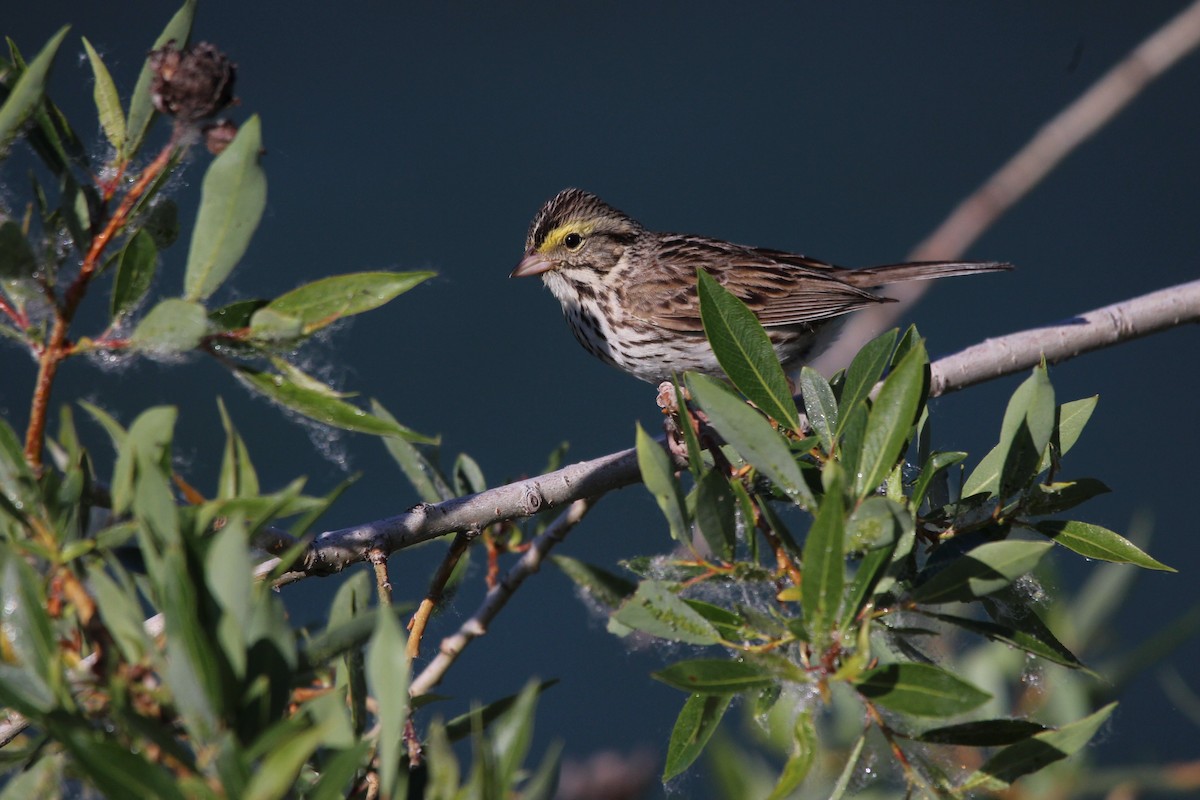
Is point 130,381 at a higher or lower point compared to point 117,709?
lower

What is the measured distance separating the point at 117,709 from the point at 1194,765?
1774mm

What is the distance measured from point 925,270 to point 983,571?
292 cm

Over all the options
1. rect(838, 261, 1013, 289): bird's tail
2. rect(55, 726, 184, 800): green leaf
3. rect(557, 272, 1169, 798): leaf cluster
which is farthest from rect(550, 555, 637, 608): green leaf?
rect(838, 261, 1013, 289): bird's tail

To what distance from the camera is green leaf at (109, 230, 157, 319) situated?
1.07 meters

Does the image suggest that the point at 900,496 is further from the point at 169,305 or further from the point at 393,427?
the point at 169,305

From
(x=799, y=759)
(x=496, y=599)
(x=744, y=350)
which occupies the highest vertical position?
(x=744, y=350)

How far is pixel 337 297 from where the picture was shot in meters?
1.09

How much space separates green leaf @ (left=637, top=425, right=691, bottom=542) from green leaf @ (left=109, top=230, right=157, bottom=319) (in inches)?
19.3

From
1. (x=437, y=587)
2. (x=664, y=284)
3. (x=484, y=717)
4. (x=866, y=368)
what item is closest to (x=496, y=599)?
(x=437, y=587)

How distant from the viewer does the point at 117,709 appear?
0.81 metres

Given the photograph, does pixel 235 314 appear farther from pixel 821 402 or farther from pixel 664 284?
pixel 664 284

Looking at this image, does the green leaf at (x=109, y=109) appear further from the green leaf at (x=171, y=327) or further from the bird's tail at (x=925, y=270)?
the bird's tail at (x=925, y=270)

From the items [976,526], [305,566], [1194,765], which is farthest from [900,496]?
[1194,765]

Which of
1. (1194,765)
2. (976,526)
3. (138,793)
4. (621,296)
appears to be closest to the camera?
(138,793)
